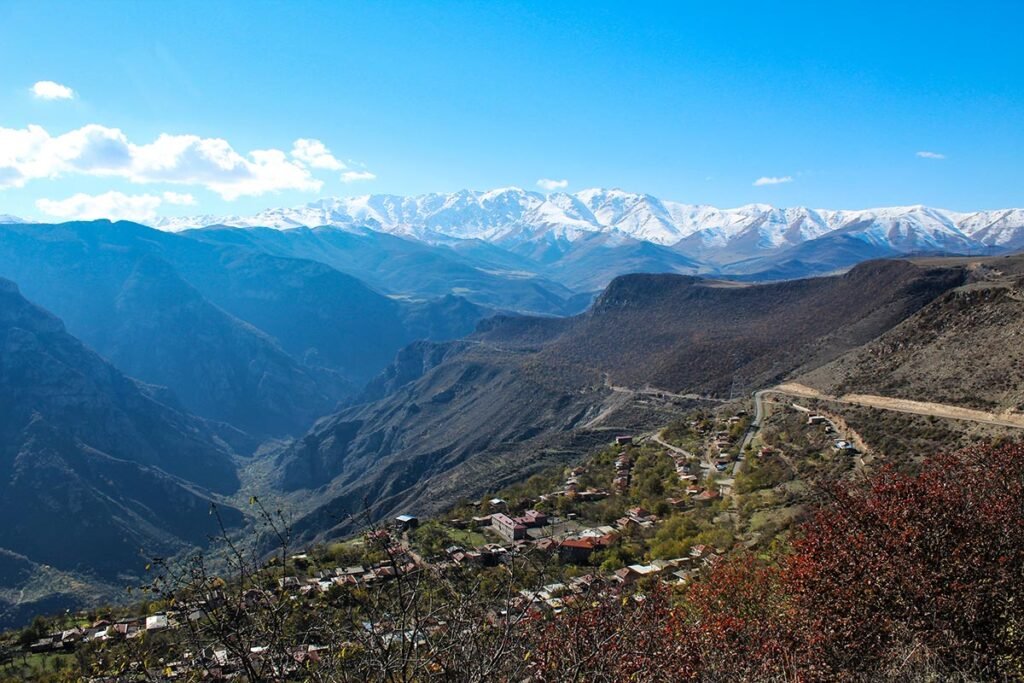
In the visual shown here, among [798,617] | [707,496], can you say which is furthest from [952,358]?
[798,617]

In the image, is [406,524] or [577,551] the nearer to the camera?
[577,551]

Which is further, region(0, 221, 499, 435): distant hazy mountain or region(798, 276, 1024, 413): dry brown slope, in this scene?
region(0, 221, 499, 435): distant hazy mountain

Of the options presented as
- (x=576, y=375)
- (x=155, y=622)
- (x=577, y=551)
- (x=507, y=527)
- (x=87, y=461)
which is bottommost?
(x=87, y=461)

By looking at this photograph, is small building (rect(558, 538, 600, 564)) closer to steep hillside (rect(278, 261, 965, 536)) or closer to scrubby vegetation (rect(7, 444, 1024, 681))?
scrubby vegetation (rect(7, 444, 1024, 681))

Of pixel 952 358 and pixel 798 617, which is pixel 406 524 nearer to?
pixel 798 617

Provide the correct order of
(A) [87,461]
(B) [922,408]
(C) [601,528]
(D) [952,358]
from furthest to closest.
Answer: (A) [87,461]
(D) [952,358]
(B) [922,408]
(C) [601,528]

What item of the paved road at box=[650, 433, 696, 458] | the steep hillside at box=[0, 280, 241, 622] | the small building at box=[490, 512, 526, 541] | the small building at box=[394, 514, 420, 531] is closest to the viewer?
the small building at box=[490, 512, 526, 541]

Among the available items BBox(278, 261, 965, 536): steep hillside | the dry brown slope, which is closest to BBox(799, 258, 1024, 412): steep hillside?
the dry brown slope
